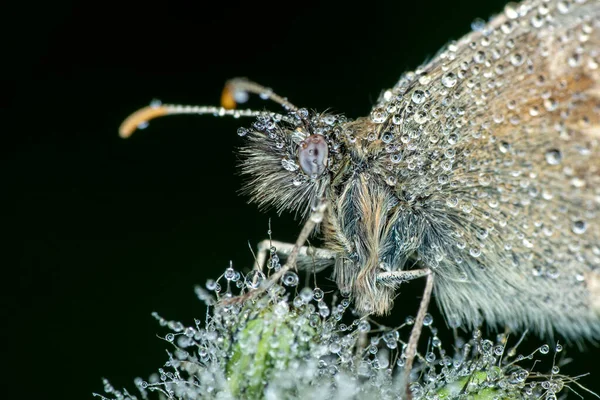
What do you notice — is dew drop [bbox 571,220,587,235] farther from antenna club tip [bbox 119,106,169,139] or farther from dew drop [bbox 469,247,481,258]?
antenna club tip [bbox 119,106,169,139]

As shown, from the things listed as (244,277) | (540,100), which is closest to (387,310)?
(244,277)

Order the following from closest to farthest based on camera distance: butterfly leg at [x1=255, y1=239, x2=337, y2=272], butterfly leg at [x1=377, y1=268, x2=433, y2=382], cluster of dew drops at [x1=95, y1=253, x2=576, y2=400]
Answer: cluster of dew drops at [x1=95, y1=253, x2=576, y2=400], butterfly leg at [x1=377, y1=268, x2=433, y2=382], butterfly leg at [x1=255, y1=239, x2=337, y2=272]

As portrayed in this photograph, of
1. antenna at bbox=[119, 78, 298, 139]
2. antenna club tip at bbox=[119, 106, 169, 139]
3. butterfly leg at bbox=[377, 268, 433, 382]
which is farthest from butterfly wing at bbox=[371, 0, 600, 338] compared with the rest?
antenna club tip at bbox=[119, 106, 169, 139]

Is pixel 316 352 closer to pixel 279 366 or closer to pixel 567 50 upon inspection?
pixel 279 366

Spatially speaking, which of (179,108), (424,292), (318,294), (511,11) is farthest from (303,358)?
(511,11)

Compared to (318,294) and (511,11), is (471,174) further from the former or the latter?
(318,294)

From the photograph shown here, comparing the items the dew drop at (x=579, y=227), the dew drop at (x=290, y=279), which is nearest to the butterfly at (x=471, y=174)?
the dew drop at (x=579, y=227)
